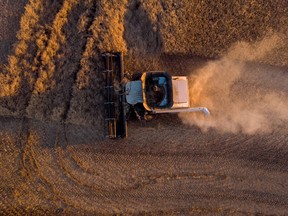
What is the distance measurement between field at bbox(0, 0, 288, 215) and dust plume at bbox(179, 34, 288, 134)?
0.02 m

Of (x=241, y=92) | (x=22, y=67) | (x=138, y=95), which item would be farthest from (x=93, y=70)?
(x=241, y=92)

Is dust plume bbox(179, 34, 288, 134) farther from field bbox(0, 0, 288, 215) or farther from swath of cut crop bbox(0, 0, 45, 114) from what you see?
swath of cut crop bbox(0, 0, 45, 114)

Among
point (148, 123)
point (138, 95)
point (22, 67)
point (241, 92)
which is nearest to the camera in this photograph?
point (138, 95)

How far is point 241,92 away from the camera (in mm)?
5281

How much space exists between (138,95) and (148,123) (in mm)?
591

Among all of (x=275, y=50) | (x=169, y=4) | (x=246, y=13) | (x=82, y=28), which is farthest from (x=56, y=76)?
(x=275, y=50)

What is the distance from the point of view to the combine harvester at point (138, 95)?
4.76 meters

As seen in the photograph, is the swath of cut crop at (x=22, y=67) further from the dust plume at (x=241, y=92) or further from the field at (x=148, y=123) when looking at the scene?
the dust plume at (x=241, y=92)

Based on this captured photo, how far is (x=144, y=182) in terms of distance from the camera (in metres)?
5.10

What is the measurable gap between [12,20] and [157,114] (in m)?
2.55

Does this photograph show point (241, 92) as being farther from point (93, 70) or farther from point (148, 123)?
point (93, 70)

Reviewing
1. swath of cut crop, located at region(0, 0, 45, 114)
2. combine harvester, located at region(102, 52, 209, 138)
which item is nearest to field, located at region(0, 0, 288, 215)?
swath of cut crop, located at region(0, 0, 45, 114)

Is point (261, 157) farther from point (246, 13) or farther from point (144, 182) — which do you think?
point (246, 13)

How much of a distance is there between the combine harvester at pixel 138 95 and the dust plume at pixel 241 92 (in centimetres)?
31
